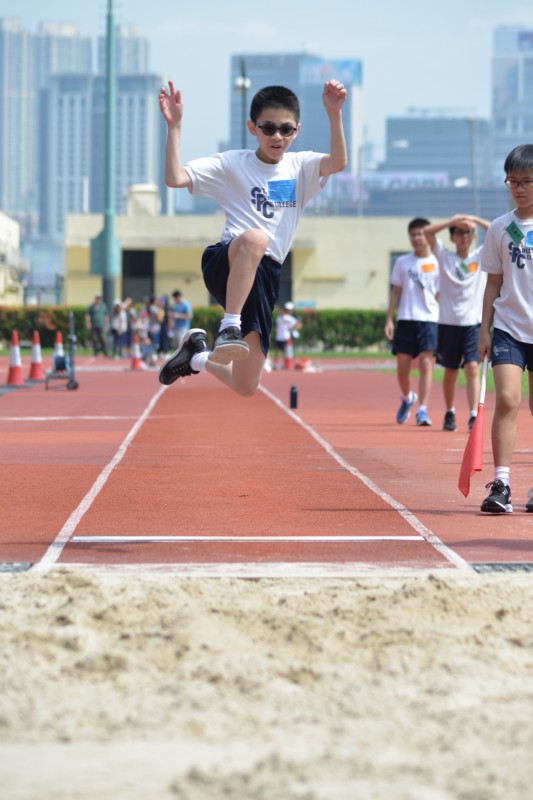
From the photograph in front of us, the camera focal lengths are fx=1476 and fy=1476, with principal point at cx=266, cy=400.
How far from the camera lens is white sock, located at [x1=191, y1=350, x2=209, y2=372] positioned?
8094mm

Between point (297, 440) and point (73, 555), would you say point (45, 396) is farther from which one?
point (73, 555)

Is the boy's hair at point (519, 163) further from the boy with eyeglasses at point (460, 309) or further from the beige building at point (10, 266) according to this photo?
the beige building at point (10, 266)

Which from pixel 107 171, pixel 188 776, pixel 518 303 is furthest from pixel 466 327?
pixel 107 171

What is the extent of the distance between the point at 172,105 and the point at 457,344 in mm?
6590

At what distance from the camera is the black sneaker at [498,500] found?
7.89 m

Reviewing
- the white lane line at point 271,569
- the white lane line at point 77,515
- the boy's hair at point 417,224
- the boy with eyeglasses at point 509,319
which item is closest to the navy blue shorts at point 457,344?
the boy's hair at point 417,224

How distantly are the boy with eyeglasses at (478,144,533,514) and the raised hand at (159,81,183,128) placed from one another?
5.78 feet

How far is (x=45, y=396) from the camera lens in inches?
800

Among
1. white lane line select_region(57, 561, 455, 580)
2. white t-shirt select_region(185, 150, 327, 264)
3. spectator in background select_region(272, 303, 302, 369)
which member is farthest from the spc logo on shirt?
spectator in background select_region(272, 303, 302, 369)

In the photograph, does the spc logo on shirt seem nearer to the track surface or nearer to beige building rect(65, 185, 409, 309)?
the track surface

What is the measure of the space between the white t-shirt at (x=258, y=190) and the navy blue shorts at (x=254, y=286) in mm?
79

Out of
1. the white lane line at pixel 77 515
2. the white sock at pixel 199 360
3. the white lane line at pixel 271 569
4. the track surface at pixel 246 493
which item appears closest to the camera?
the white lane line at pixel 271 569

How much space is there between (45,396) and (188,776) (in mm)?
17177

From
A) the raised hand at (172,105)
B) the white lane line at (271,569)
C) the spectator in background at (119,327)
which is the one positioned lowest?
the white lane line at (271,569)
